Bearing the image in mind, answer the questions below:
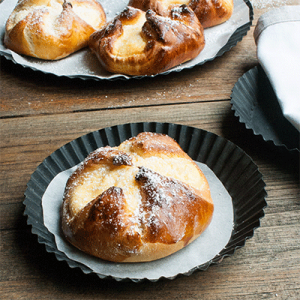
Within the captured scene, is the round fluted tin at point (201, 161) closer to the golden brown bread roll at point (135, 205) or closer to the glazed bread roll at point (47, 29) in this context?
the golden brown bread roll at point (135, 205)

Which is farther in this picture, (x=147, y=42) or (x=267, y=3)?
(x=267, y=3)

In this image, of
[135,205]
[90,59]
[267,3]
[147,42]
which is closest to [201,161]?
[135,205]

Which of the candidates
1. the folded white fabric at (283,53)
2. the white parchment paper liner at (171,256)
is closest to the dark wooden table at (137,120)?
the white parchment paper liner at (171,256)

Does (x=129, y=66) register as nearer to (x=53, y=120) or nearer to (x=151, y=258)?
(x=53, y=120)

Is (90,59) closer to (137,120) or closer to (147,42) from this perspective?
(147,42)

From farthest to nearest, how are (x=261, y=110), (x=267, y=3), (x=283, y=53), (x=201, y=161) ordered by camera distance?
(x=267, y=3) < (x=283, y=53) < (x=261, y=110) < (x=201, y=161)

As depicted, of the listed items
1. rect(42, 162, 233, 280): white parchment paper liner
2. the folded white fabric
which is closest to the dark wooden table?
rect(42, 162, 233, 280): white parchment paper liner

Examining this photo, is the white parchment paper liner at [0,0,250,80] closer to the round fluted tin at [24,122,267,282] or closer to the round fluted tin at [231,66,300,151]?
the round fluted tin at [231,66,300,151]
